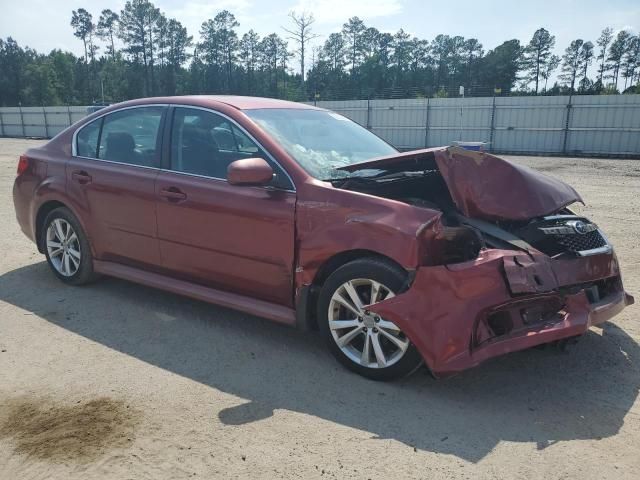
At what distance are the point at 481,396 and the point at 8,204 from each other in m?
9.54

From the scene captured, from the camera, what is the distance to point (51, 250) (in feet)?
17.3

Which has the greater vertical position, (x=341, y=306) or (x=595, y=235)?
(x=595, y=235)

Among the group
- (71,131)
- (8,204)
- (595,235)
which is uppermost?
(71,131)

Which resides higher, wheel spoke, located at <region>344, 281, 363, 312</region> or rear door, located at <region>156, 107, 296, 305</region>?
rear door, located at <region>156, 107, 296, 305</region>

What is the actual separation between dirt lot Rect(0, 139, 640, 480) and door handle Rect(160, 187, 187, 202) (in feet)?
3.34

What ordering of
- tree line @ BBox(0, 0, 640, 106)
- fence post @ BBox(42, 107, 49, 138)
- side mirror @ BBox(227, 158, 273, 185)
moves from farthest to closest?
tree line @ BBox(0, 0, 640, 106) < fence post @ BBox(42, 107, 49, 138) < side mirror @ BBox(227, 158, 273, 185)

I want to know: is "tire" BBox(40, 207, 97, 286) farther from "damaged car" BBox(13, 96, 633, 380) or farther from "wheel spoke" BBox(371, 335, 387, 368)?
"wheel spoke" BBox(371, 335, 387, 368)

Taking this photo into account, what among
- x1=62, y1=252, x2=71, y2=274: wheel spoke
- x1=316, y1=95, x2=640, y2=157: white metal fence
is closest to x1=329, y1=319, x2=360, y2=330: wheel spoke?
x1=62, y1=252, x2=71, y2=274: wheel spoke

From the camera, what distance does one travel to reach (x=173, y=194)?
4.19 m

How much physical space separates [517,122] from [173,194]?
2286 centimetres

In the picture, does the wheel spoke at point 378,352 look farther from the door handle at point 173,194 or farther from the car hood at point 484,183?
the door handle at point 173,194

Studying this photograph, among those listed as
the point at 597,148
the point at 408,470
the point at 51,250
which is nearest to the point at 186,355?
the point at 408,470

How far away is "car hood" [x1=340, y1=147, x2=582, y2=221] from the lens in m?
3.36

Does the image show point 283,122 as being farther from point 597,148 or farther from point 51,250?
point 597,148
